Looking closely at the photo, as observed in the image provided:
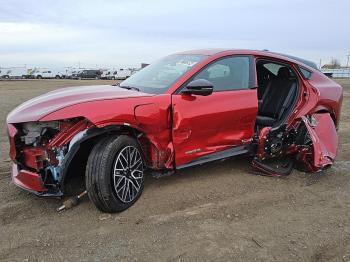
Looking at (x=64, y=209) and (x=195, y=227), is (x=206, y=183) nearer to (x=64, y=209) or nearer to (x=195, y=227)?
(x=195, y=227)

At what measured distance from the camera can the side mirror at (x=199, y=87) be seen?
4.64m

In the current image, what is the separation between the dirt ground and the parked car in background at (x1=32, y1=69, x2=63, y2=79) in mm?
59590

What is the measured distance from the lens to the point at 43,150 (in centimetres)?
407

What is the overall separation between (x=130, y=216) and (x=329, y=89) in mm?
3967

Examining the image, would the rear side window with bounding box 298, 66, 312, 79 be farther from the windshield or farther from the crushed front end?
the crushed front end

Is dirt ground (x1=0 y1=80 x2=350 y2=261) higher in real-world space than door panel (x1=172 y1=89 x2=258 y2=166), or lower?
lower

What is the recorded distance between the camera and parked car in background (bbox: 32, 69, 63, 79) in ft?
202

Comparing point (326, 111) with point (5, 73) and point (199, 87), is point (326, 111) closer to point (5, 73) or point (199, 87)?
point (199, 87)

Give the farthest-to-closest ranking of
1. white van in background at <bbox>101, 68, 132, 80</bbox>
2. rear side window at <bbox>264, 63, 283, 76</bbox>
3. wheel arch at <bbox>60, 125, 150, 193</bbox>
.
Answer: white van in background at <bbox>101, 68, 132, 80</bbox>, rear side window at <bbox>264, 63, 283, 76</bbox>, wheel arch at <bbox>60, 125, 150, 193</bbox>

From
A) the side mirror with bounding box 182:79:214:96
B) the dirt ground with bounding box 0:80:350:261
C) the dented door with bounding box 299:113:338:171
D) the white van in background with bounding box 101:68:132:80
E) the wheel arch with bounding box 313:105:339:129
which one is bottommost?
the white van in background with bounding box 101:68:132:80

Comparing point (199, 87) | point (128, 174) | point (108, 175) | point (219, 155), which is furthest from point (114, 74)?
point (108, 175)

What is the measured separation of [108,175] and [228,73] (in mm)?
2210

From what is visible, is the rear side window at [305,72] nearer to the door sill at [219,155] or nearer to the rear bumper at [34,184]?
the door sill at [219,155]

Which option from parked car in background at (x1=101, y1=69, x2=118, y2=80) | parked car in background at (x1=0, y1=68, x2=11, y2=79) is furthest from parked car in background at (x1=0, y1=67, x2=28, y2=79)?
parked car in background at (x1=101, y1=69, x2=118, y2=80)
